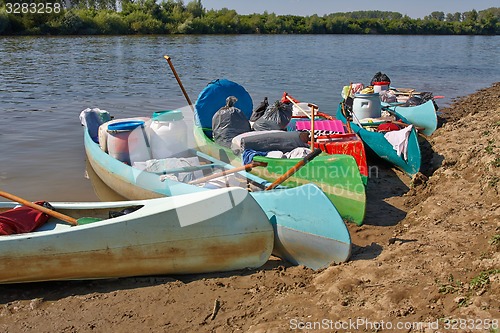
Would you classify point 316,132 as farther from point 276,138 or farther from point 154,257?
point 154,257

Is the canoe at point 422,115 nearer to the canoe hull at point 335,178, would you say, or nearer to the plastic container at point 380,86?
the plastic container at point 380,86

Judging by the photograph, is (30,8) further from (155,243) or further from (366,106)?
(155,243)

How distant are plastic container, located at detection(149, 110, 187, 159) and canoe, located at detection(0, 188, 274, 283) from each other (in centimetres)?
270

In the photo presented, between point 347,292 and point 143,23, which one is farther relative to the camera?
point 143,23

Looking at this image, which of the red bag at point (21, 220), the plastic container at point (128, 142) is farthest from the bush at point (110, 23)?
the red bag at point (21, 220)

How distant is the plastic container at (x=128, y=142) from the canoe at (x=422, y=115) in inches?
220

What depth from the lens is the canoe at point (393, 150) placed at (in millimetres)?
7062

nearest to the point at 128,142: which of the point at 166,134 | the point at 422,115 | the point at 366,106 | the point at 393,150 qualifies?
the point at 166,134

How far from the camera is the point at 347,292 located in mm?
3672

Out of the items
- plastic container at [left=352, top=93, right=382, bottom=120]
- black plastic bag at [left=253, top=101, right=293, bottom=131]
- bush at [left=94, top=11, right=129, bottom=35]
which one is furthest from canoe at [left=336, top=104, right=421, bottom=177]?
bush at [left=94, top=11, right=129, bottom=35]

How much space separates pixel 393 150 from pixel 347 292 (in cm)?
416

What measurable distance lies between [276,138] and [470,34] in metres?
70.4

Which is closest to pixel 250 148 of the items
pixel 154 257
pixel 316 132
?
pixel 316 132

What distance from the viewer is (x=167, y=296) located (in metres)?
4.23
